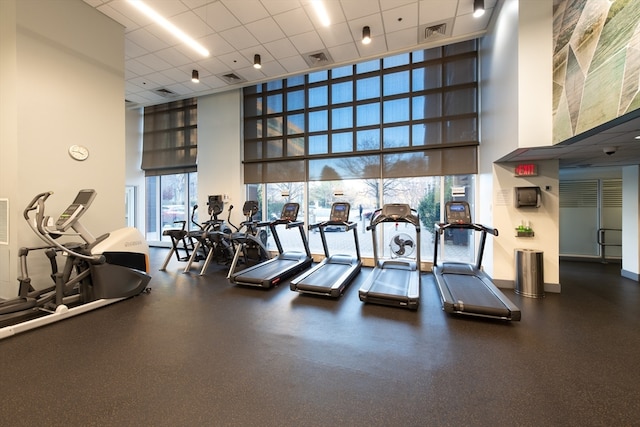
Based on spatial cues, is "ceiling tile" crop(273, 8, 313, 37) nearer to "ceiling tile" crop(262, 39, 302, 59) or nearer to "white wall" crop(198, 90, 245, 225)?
"ceiling tile" crop(262, 39, 302, 59)

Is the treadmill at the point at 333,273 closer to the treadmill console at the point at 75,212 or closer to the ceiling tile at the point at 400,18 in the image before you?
the treadmill console at the point at 75,212

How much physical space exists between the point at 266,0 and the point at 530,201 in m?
5.29

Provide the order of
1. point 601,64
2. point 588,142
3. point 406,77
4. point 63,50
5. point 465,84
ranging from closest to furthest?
point 601,64, point 588,142, point 63,50, point 465,84, point 406,77

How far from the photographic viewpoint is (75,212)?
3512 mm

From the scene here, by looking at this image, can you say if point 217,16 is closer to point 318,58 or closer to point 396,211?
point 318,58

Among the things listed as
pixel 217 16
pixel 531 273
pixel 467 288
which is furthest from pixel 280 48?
pixel 531 273

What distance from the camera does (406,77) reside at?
5895 mm

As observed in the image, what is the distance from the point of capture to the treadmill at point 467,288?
320 cm

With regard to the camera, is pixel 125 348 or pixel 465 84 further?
pixel 465 84

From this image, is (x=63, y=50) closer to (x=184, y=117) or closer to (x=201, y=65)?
(x=201, y=65)

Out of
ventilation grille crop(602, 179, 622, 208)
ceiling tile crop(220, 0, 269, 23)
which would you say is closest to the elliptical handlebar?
ceiling tile crop(220, 0, 269, 23)

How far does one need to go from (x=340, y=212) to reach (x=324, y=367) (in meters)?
3.52

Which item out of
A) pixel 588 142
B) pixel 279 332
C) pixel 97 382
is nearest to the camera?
pixel 97 382

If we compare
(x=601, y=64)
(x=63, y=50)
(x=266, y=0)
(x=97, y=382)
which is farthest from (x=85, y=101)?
(x=601, y=64)
